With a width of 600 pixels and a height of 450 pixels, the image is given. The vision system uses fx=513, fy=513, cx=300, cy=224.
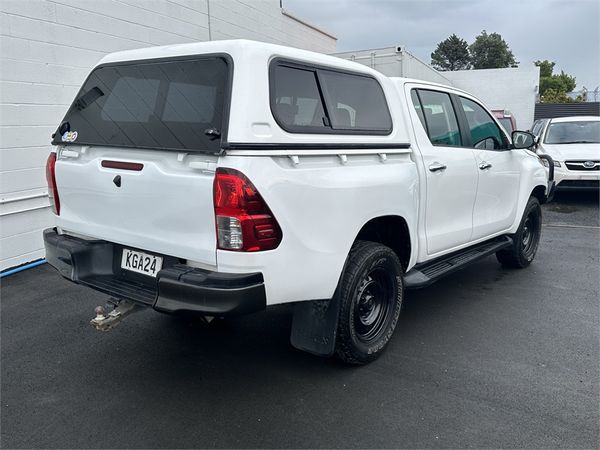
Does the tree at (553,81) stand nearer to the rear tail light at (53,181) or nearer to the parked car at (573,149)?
the parked car at (573,149)

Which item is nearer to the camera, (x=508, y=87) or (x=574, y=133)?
(x=574, y=133)

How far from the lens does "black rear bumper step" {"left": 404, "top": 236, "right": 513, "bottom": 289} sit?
3.92 meters

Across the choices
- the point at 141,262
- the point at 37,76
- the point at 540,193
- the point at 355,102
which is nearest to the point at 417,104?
the point at 355,102

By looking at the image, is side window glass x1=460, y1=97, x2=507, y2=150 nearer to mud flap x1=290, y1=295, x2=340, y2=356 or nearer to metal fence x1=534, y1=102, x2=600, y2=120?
mud flap x1=290, y1=295, x2=340, y2=356

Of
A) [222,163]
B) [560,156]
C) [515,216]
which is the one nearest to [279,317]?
[222,163]

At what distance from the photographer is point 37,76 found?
5.93 m

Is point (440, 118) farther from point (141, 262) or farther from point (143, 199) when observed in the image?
point (141, 262)

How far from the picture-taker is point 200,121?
2.82 m

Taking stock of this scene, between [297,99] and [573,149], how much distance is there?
858 centimetres

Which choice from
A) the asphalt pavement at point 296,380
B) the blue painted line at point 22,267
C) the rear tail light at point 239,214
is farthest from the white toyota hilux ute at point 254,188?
the blue painted line at point 22,267

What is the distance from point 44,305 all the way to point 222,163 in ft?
10.3

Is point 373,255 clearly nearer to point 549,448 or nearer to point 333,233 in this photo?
point 333,233

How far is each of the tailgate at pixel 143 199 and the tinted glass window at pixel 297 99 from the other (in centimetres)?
53

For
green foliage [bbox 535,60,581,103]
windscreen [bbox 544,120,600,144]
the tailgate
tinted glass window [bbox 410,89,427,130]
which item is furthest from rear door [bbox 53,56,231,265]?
green foliage [bbox 535,60,581,103]
